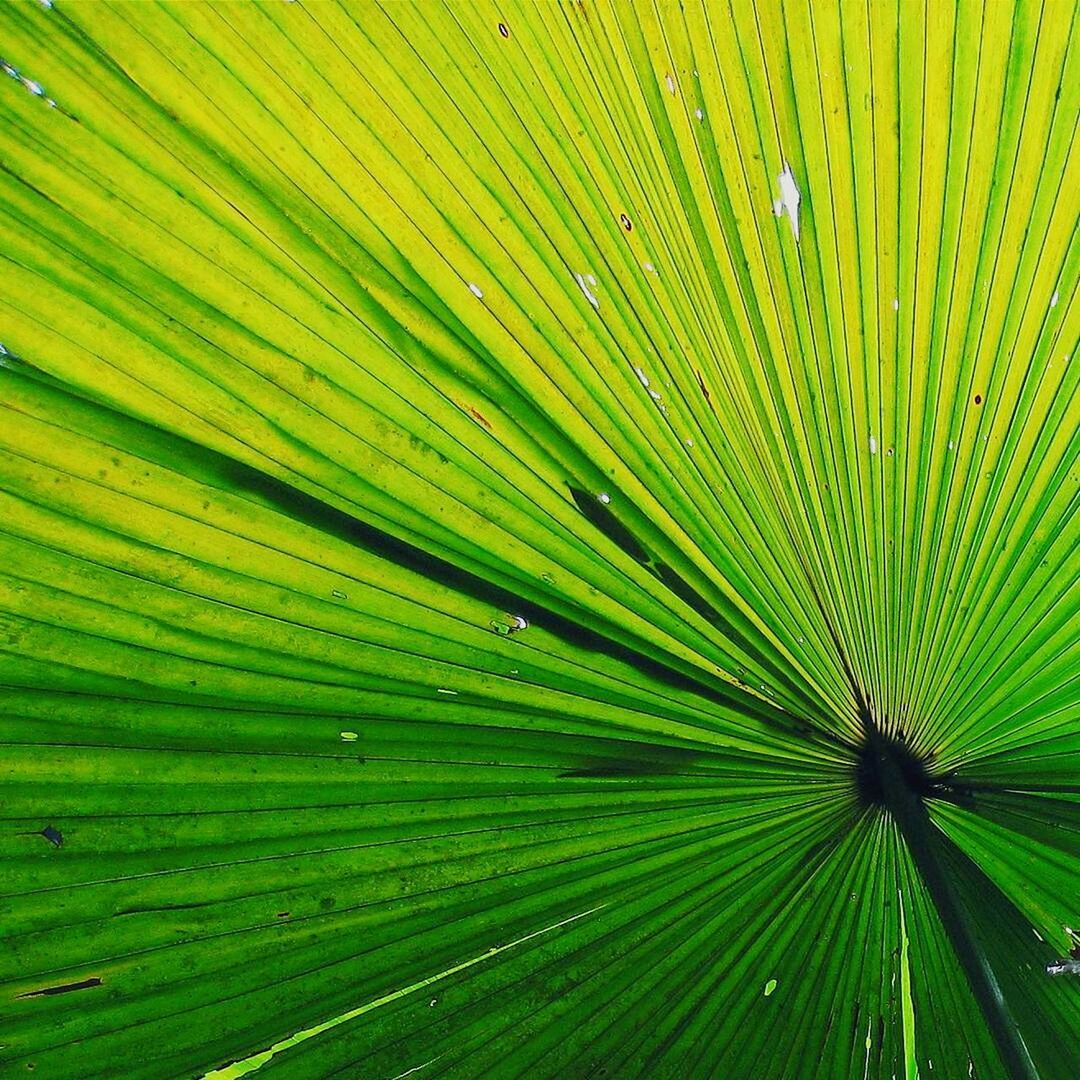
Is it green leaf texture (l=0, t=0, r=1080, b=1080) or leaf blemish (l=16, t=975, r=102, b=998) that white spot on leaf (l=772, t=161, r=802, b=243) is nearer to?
green leaf texture (l=0, t=0, r=1080, b=1080)

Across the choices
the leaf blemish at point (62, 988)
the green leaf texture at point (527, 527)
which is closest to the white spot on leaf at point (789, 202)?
the green leaf texture at point (527, 527)

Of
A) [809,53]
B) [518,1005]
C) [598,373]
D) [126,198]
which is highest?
[809,53]

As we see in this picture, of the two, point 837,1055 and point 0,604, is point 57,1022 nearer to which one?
point 0,604

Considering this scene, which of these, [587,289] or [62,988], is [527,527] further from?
[62,988]

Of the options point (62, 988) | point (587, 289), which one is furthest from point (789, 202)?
point (62, 988)

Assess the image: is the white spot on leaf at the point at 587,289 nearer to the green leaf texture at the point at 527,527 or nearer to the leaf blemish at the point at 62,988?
the green leaf texture at the point at 527,527

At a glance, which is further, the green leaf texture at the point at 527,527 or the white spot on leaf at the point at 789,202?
the white spot on leaf at the point at 789,202

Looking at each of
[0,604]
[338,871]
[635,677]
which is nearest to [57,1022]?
[338,871]

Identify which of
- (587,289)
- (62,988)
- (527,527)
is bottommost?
(62,988)
